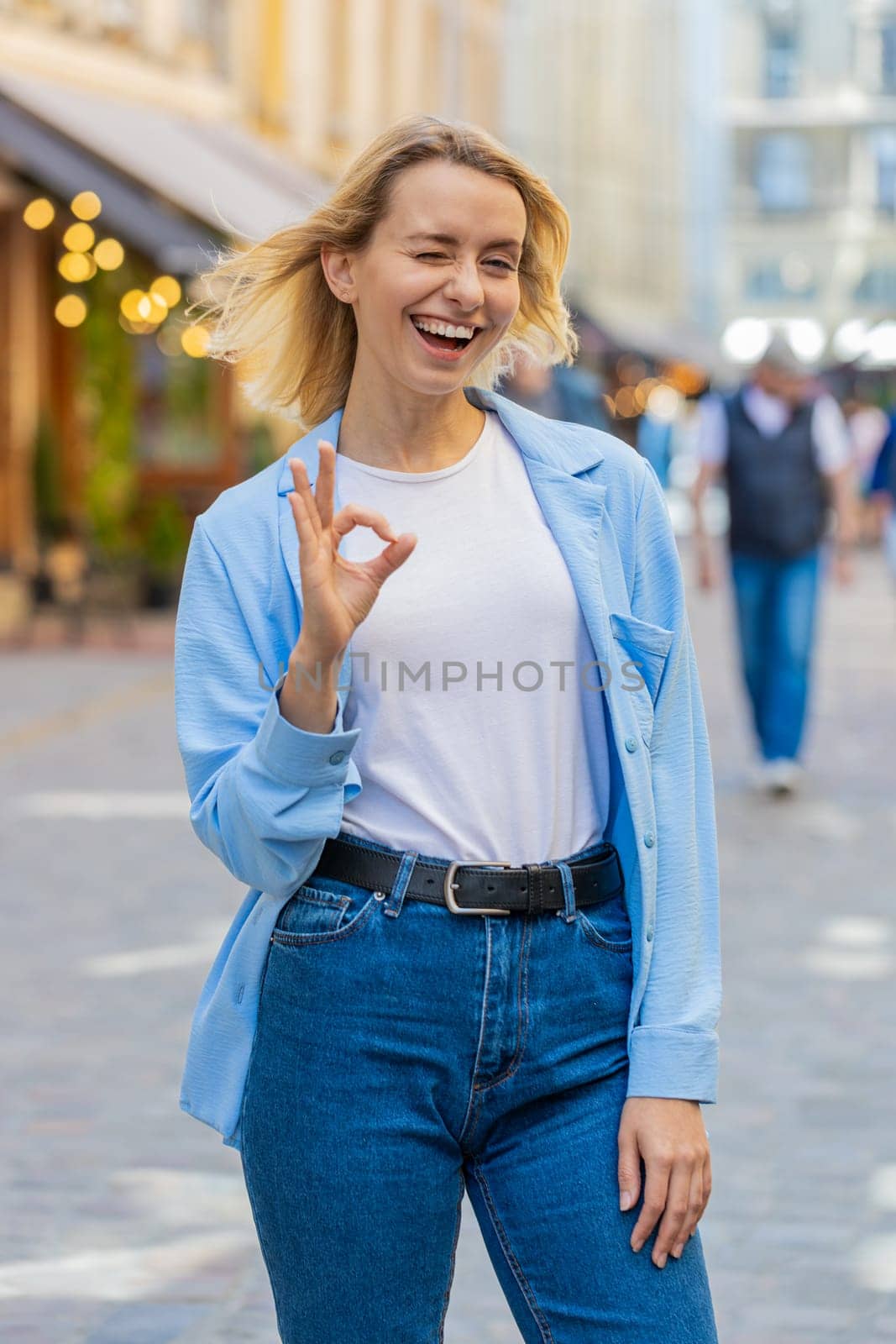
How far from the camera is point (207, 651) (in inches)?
92.8

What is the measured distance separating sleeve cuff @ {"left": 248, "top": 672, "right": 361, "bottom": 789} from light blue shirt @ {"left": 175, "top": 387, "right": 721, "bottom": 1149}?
14 mm

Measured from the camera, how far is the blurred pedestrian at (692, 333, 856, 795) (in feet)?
30.5

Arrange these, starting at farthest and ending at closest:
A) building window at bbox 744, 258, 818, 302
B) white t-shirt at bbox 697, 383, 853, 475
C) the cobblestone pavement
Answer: building window at bbox 744, 258, 818, 302 < white t-shirt at bbox 697, 383, 853, 475 < the cobblestone pavement

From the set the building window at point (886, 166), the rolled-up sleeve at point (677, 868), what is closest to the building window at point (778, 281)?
the building window at point (886, 166)

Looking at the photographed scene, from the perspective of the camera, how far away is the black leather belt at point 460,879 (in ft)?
7.53

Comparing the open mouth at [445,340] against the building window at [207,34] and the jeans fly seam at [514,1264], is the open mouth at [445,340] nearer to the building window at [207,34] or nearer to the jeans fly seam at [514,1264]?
the jeans fly seam at [514,1264]

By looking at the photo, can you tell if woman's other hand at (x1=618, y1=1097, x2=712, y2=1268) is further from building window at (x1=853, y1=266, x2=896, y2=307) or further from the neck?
building window at (x1=853, y1=266, x2=896, y2=307)

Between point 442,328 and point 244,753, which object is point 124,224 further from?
point 244,753

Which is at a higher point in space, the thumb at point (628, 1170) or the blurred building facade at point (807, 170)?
the thumb at point (628, 1170)

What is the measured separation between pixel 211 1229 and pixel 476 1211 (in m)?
1.92

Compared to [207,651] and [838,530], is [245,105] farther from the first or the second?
[207,651]

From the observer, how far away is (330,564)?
7.09 feet

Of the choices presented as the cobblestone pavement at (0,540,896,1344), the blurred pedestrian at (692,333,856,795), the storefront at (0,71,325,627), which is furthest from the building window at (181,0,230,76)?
the blurred pedestrian at (692,333,856,795)

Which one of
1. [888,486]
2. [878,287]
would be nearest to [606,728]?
[888,486]
